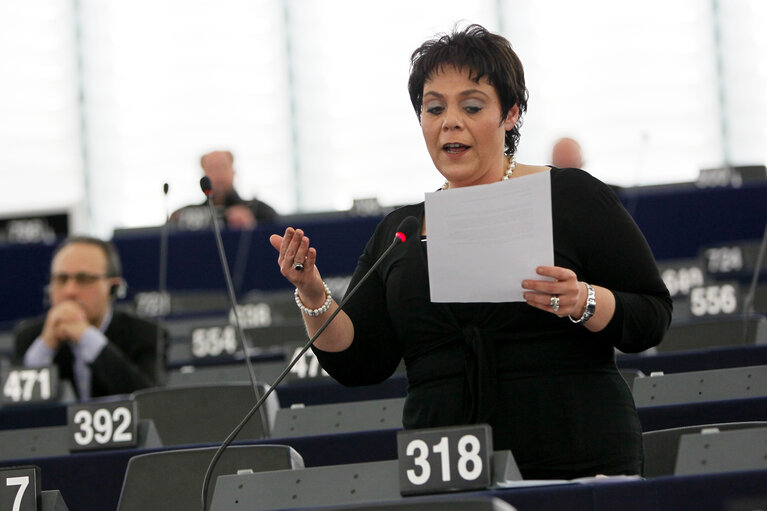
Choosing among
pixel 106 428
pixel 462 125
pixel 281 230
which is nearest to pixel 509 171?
pixel 462 125

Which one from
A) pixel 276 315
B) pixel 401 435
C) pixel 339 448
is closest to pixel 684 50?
pixel 276 315

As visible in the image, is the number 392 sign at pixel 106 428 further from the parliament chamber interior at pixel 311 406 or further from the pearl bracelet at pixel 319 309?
the pearl bracelet at pixel 319 309

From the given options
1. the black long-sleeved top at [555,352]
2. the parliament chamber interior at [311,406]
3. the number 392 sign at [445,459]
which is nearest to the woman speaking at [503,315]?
the black long-sleeved top at [555,352]

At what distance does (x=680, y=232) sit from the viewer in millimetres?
8297

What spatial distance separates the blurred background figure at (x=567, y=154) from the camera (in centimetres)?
813

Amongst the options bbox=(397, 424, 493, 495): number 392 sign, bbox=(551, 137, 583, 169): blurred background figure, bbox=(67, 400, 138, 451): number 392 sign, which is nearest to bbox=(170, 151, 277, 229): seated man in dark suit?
bbox=(551, 137, 583, 169): blurred background figure

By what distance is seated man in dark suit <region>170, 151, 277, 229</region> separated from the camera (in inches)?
345

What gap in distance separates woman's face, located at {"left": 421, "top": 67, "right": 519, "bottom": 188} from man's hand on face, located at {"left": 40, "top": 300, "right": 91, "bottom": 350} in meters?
2.99

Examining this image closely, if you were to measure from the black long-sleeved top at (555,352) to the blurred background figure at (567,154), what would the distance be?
5527 millimetres

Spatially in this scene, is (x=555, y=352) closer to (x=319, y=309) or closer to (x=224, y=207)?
(x=319, y=309)

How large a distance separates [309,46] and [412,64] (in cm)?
936

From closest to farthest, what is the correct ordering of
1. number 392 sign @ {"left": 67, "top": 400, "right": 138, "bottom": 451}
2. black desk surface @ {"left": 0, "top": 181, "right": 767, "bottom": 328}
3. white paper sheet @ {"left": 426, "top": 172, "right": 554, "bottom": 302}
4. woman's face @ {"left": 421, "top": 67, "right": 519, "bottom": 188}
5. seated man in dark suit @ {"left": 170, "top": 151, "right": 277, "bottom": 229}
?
white paper sheet @ {"left": 426, "top": 172, "right": 554, "bottom": 302} → woman's face @ {"left": 421, "top": 67, "right": 519, "bottom": 188} → number 392 sign @ {"left": 67, "top": 400, "right": 138, "bottom": 451} → black desk surface @ {"left": 0, "top": 181, "right": 767, "bottom": 328} → seated man in dark suit @ {"left": 170, "top": 151, "right": 277, "bottom": 229}

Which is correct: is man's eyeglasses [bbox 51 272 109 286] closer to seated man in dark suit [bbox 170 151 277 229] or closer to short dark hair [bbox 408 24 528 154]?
short dark hair [bbox 408 24 528 154]

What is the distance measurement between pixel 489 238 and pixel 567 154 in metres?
5.83
